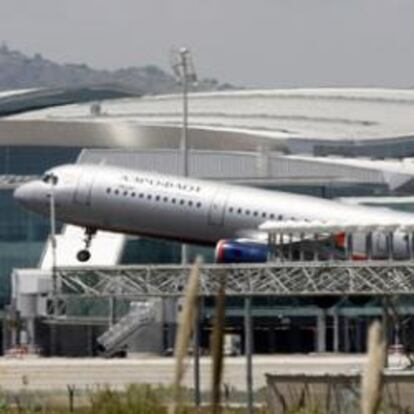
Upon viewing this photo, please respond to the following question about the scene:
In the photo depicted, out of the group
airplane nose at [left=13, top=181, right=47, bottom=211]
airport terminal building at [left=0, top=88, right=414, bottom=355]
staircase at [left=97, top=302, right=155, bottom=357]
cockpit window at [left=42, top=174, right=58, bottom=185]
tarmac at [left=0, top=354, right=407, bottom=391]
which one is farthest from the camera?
airport terminal building at [left=0, top=88, right=414, bottom=355]

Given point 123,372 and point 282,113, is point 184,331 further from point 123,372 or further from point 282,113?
point 282,113

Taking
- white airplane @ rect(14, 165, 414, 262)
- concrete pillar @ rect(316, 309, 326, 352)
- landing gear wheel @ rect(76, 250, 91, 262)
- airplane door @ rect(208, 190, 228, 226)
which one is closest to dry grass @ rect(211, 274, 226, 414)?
white airplane @ rect(14, 165, 414, 262)

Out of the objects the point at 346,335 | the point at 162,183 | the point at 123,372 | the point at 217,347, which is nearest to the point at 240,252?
the point at 162,183

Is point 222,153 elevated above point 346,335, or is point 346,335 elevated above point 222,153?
point 222,153

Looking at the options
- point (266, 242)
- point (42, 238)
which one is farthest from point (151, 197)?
point (42, 238)

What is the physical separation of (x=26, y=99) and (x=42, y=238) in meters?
59.6

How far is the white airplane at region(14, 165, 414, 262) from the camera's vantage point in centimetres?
8462

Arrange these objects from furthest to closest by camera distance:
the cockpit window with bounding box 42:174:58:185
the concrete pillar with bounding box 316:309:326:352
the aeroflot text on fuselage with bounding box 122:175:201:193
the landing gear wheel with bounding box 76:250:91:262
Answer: the landing gear wheel with bounding box 76:250:91:262 < the concrete pillar with bounding box 316:309:326:352 < the cockpit window with bounding box 42:174:58:185 < the aeroflot text on fuselage with bounding box 122:175:201:193

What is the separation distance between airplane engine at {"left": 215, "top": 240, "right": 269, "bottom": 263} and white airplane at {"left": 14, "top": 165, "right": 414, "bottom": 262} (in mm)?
40

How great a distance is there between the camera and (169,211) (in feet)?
280

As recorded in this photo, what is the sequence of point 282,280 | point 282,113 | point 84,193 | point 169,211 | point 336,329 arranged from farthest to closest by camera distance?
point 282,113 → point 336,329 → point 169,211 → point 84,193 → point 282,280

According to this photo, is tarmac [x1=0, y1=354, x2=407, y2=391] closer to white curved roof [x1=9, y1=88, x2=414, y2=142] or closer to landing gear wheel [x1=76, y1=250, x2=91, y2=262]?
landing gear wheel [x1=76, y1=250, x2=91, y2=262]

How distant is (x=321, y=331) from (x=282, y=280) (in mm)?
24337

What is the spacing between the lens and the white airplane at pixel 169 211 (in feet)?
278
